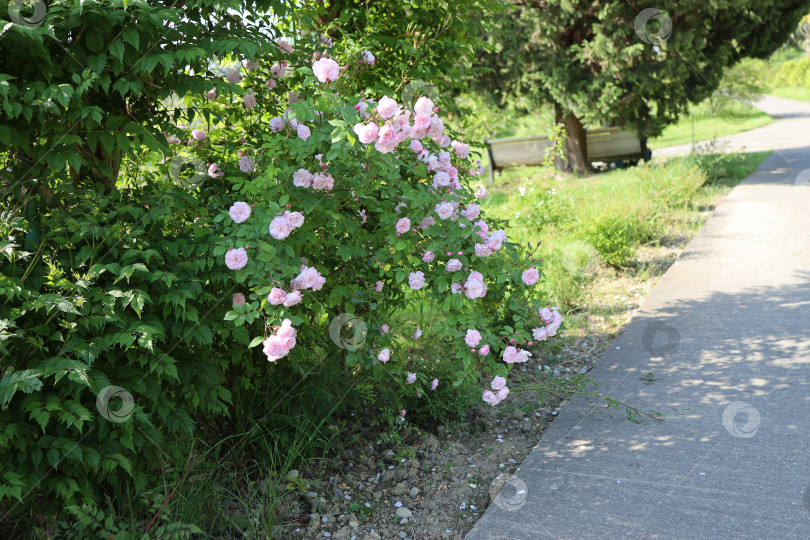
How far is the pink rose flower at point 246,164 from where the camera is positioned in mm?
2896

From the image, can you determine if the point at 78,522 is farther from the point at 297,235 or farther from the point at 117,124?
the point at 117,124

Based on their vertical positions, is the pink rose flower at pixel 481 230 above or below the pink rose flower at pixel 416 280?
above

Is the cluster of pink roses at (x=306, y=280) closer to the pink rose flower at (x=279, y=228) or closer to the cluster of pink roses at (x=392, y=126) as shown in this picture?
the pink rose flower at (x=279, y=228)

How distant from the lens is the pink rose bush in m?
2.51

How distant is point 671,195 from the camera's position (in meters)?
7.90

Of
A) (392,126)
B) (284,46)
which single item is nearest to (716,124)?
(284,46)

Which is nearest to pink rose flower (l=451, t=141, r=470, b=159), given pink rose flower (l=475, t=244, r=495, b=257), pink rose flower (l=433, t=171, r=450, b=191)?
pink rose flower (l=433, t=171, r=450, b=191)

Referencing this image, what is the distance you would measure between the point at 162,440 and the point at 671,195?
688cm

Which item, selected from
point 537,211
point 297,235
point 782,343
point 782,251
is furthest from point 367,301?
point 782,251

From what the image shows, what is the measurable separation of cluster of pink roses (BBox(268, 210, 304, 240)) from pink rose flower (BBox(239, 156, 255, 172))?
493mm

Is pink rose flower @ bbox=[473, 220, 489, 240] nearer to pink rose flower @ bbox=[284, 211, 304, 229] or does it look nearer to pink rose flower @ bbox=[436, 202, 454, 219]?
pink rose flower @ bbox=[436, 202, 454, 219]

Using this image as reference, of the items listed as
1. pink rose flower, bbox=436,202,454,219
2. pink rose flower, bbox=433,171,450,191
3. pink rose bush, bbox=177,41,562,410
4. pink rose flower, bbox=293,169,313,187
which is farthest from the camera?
pink rose flower, bbox=433,171,450,191

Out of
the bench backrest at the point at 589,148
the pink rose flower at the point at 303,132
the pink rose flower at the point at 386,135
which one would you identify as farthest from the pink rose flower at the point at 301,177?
the bench backrest at the point at 589,148

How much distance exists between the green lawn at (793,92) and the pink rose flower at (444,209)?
28.3 m
